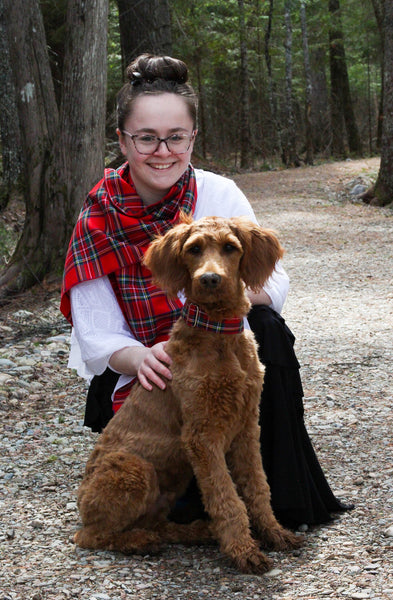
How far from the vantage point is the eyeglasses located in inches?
134

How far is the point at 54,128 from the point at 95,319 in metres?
5.28

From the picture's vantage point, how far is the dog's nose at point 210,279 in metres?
2.66

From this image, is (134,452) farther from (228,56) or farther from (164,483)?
(228,56)

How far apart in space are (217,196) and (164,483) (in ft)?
4.65

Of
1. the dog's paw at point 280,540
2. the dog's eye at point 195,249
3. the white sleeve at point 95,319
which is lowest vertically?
the dog's paw at point 280,540

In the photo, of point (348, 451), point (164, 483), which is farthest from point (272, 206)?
point (164, 483)

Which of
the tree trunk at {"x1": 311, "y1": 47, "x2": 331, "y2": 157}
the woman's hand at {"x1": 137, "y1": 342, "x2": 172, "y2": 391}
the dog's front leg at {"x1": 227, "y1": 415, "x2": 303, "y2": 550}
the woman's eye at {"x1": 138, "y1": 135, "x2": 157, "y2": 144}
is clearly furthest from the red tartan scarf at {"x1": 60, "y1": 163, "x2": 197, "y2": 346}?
the tree trunk at {"x1": 311, "y1": 47, "x2": 331, "y2": 157}

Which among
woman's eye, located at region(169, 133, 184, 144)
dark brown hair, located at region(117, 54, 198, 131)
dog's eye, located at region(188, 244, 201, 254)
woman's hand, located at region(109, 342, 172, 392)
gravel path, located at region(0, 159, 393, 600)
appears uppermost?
dark brown hair, located at region(117, 54, 198, 131)

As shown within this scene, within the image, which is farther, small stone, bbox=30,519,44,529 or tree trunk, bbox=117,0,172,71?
tree trunk, bbox=117,0,172,71

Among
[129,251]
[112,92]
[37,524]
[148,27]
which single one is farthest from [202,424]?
[112,92]

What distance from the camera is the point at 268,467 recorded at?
3457 millimetres

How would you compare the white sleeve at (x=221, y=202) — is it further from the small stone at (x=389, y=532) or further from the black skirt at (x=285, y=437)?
the small stone at (x=389, y=532)

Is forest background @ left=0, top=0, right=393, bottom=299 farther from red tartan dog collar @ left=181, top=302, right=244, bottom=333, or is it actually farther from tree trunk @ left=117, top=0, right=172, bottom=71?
red tartan dog collar @ left=181, top=302, right=244, bottom=333

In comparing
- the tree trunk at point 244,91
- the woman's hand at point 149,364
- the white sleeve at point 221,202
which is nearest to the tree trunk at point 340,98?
the tree trunk at point 244,91
